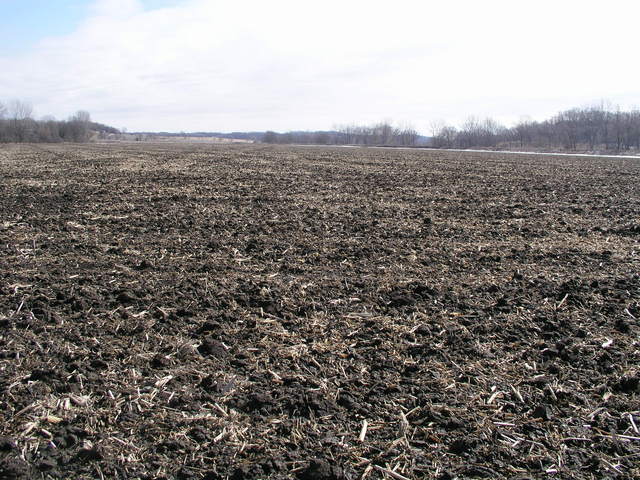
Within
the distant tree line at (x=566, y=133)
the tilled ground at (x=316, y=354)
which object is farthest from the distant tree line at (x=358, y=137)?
the tilled ground at (x=316, y=354)

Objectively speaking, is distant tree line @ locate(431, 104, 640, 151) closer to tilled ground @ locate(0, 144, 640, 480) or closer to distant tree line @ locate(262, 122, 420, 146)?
distant tree line @ locate(262, 122, 420, 146)

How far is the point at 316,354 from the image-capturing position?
4250 millimetres

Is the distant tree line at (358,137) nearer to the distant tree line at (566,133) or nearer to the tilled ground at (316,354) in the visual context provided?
the distant tree line at (566,133)

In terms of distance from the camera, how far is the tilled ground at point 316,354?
299 centimetres

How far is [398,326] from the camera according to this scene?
4.82m

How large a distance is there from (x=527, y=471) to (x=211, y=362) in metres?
2.47

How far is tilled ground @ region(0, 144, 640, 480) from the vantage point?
9.82ft

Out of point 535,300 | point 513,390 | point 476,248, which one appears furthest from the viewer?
point 476,248

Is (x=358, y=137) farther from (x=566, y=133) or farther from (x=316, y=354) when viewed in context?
(x=316, y=354)

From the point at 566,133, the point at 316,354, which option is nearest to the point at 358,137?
the point at 566,133

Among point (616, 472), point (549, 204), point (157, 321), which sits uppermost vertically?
point (549, 204)

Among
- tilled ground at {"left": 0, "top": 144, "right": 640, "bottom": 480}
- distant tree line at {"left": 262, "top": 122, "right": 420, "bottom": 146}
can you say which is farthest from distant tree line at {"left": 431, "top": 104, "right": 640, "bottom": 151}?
tilled ground at {"left": 0, "top": 144, "right": 640, "bottom": 480}

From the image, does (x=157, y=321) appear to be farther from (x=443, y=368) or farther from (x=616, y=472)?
(x=616, y=472)

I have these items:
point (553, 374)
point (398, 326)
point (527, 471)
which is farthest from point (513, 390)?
point (398, 326)
